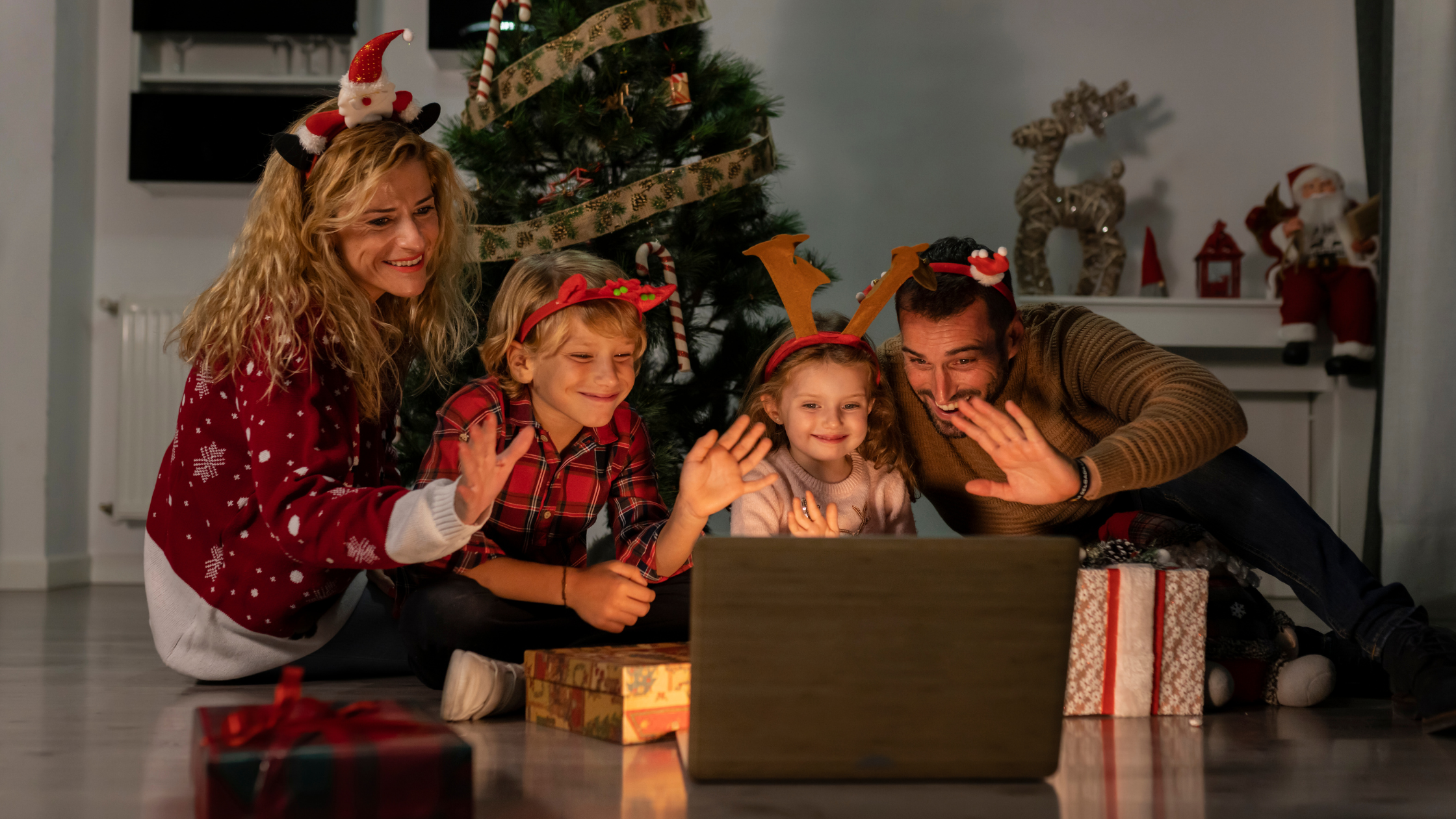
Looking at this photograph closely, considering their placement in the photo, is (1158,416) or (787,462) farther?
(787,462)

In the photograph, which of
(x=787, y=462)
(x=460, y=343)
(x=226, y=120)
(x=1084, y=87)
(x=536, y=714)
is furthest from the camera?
(x=226, y=120)

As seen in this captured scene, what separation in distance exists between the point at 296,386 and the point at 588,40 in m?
0.91

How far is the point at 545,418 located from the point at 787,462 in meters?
0.37

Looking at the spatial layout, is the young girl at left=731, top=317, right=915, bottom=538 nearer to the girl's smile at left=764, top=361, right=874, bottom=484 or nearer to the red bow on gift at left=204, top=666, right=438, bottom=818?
the girl's smile at left=764, top=361, right=874, bottom=484

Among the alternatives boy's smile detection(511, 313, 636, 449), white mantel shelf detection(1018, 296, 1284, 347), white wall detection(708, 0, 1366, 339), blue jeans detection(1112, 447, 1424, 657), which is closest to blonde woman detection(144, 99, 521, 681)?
boy's smile detection(511, 313, 636, 449)

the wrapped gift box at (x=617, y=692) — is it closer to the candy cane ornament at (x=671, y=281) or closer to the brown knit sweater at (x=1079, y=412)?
the brown knit sweater at (x=1079, y=412)

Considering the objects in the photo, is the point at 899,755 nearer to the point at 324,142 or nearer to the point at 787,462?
the point at 787,462

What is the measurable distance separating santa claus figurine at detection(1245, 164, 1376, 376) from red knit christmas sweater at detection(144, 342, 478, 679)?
92.4 inches

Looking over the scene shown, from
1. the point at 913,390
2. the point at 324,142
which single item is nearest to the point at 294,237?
the point at 324,142

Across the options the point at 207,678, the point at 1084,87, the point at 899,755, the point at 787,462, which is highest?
the point at 1084,87

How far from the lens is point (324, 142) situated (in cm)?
156

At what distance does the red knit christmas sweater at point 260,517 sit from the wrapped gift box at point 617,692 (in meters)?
0.25

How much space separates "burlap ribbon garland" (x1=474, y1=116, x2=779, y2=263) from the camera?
6.49 ft

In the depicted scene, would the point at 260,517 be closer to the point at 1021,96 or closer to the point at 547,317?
the point at 547,317
